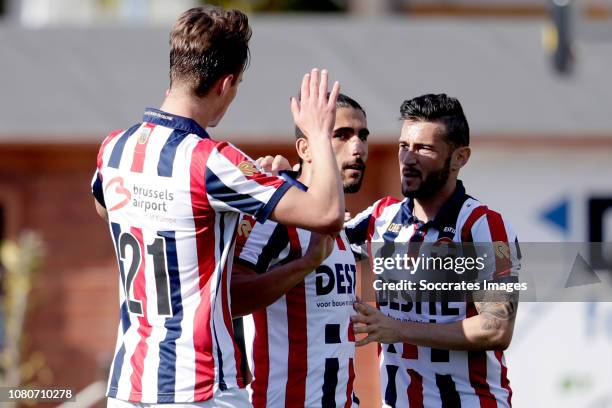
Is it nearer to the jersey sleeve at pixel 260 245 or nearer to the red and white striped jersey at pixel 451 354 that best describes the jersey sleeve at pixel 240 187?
the jersey sleeve at pixel 260 245

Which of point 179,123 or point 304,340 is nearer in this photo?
point 179,123

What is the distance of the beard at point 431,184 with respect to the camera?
430cm

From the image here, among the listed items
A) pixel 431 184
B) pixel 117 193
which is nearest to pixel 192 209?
pixel 117 193

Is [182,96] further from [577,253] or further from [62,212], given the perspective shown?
[62,212]

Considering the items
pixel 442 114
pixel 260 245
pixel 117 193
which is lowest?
pixel 260 245

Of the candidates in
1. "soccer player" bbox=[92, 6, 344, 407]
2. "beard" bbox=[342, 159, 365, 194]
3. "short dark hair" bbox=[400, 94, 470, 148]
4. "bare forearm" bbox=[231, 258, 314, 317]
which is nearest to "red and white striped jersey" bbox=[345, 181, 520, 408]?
"short dark hair" bbox=[400, 94, 470, 148]

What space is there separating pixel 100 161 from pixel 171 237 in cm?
41

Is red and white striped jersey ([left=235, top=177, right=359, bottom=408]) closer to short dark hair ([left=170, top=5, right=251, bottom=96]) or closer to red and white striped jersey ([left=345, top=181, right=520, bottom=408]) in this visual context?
red and white striped jersey ([left=345, top=181, right=520, bottom=408])

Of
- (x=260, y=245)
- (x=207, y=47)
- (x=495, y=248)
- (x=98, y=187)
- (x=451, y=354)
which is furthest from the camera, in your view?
(x=451, y=354)

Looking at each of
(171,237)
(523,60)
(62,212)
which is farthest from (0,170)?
(171,237)

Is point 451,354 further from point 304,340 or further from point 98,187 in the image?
point 98,187

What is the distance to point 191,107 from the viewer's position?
→ 3.46m

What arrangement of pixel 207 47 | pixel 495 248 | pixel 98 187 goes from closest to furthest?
1. pixel 207 47
2. pixel 98 187
3. pixel 495 248

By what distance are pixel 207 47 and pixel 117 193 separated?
1.81ft
